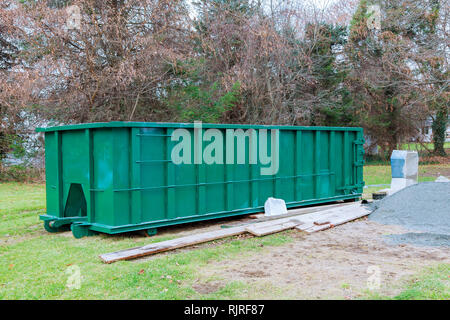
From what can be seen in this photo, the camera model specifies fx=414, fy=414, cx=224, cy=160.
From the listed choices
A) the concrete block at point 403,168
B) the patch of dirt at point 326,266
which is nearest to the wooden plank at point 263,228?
the patch of dirt at point 326,266

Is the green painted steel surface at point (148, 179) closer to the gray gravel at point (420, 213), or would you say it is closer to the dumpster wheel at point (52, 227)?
the dumpster wheel at point (52, 227)

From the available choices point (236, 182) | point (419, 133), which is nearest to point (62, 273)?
point (236, 182)

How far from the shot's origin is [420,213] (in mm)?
9039

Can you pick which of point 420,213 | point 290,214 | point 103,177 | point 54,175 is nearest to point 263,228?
point 290,214

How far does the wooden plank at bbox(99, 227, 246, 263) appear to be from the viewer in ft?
19.8

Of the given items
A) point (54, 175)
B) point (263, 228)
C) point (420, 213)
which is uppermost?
point (54, 175)

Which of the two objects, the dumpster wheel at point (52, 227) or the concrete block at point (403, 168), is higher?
the concrete block at point (403, 168)

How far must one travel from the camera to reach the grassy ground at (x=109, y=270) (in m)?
4.68

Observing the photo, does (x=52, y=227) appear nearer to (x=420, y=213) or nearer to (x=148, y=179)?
(x=148, y=179)

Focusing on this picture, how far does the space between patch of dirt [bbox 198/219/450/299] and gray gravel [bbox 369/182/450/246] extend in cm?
54

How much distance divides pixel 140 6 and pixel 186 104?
15.1 feet

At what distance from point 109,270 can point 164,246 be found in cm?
126

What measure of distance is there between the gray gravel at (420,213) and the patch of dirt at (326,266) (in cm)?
54

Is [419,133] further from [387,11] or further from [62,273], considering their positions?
[62,273]
